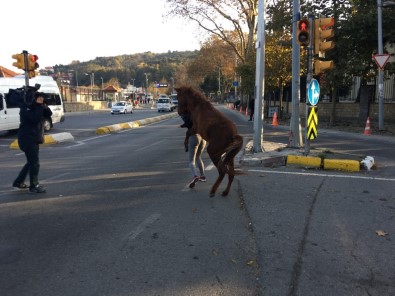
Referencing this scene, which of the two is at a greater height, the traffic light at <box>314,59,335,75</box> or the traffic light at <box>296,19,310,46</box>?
the traffic light at <box>296,19,310,46</box>

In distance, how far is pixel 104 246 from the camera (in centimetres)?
477

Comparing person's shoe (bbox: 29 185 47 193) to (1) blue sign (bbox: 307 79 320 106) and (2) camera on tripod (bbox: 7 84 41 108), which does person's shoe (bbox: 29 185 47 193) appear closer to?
(2) camera on tripod (bbox: 7 84 41 108)

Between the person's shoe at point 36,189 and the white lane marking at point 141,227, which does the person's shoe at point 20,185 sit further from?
the white lane marking at point 141,227

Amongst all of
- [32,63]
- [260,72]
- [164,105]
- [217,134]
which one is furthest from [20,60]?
[164,105]

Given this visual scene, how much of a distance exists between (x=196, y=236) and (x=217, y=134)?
228 cm

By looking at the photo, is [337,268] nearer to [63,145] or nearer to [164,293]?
[164,293]

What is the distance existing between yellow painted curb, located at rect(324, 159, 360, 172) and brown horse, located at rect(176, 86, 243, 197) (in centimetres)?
395

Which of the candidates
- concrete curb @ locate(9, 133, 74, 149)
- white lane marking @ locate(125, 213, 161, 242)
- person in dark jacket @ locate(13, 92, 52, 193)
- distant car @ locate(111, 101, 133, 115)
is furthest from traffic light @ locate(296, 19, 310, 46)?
distant car @ locate(111, 101, 133, 115)

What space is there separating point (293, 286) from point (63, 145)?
13315 mm

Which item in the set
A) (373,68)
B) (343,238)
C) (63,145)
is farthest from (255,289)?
(373,68)

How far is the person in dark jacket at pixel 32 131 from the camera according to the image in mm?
7195

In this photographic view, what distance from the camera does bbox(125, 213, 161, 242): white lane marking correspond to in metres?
5.07

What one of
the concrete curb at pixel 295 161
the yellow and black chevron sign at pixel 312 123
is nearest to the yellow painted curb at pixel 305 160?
the concrete curb at pixel 295 161

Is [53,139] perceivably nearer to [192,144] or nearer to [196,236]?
[192,144]
